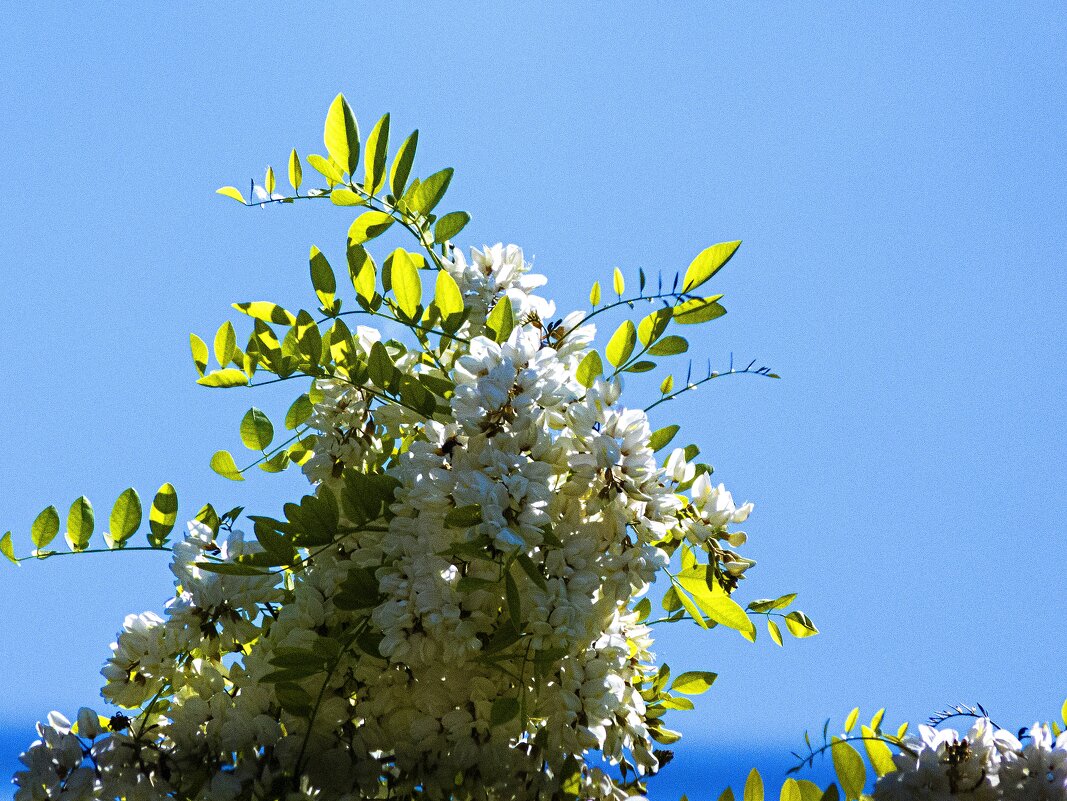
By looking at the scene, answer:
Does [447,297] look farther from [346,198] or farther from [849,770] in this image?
[849,770]

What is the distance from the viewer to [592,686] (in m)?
0.55

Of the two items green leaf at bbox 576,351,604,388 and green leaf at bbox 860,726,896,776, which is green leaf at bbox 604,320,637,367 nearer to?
green leaf at bbox 576,351,604,388

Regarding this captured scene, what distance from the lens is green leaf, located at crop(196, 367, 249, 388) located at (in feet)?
2.22

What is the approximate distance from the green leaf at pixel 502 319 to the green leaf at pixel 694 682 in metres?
0.27

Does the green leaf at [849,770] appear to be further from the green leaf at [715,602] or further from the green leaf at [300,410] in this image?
the green leaf at [300,410]

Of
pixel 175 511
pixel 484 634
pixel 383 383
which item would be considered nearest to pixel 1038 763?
pixel 484 634

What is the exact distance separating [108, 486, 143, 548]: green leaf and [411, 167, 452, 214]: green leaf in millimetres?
265

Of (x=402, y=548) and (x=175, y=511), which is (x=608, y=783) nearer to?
(x=402, y=548)

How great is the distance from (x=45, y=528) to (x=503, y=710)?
357 millimetres

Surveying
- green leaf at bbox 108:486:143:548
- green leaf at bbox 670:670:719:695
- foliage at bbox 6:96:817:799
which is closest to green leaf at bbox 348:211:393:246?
foliage at bbox 6:96:817:799

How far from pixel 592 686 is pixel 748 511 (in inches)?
5.2

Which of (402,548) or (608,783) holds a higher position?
(402,548)

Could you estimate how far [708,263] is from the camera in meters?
0.63

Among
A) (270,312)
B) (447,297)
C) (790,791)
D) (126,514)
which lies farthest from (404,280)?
(790,791)
